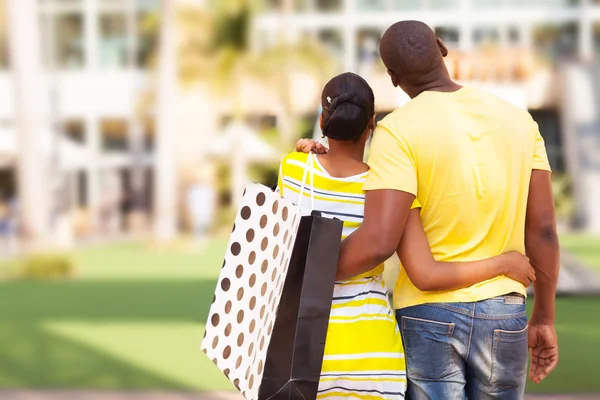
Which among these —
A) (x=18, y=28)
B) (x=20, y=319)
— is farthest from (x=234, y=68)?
(x=20, y=319)

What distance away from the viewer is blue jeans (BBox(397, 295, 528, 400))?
230 centimetres

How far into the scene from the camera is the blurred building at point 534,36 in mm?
27141

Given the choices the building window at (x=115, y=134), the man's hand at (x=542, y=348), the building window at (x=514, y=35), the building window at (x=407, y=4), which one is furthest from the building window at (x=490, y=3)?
the man's hand at (x=542, y=348)

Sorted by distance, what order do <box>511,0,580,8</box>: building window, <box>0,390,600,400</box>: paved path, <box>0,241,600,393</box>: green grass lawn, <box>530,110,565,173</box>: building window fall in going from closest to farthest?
1. <box>0,390,600,400</box>: paved path
2. <box>0,241,600,393</box>: green grass lawn
3. <box>530,110,565,173</box>: building window
4. <box>511,0,580,8</box>: building window

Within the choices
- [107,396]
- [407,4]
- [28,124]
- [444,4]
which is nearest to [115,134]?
[407,4]

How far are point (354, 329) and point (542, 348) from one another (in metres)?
0.63

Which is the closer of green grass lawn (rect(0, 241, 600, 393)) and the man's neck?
the man's neck

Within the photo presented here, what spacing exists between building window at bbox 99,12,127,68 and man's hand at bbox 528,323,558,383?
29.5 metres

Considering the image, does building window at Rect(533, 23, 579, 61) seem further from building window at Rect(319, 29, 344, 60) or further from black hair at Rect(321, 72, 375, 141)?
black hair at Rect(321, 72, 375, 141)

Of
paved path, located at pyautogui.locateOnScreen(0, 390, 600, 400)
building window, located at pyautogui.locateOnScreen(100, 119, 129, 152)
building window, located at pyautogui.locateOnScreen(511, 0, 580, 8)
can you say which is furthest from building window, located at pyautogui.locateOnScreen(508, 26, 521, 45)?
paved path, located at pyautogui.locateOnScreen(0, 390, 600, 400)

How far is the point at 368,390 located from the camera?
2.32m

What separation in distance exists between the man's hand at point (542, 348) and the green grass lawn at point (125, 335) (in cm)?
321

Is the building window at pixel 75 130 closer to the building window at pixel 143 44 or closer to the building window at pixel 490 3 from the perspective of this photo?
the building window at pixel 143 44

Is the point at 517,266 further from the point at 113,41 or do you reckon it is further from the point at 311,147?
the point at 113,41
